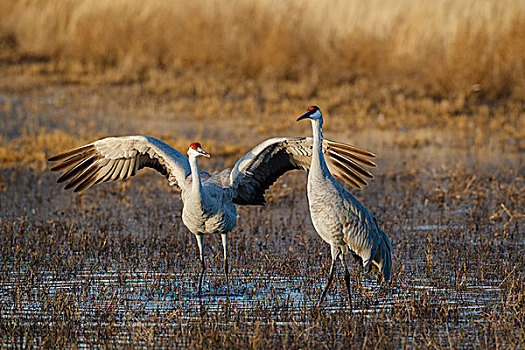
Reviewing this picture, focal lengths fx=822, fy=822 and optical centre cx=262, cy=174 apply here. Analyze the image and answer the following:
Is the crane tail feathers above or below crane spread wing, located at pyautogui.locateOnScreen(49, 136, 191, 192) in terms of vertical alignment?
below

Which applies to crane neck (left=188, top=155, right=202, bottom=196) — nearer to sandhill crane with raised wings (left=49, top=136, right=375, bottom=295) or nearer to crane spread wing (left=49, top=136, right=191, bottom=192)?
sandhill crane with raised wings (left=49, top=136, right=375, bottom=295)

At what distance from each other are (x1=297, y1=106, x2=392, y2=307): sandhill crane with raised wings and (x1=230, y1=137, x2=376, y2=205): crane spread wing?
696 millimetres

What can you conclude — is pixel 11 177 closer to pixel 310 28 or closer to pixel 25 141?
pixel 25 141

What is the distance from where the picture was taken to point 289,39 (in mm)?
A: 15344

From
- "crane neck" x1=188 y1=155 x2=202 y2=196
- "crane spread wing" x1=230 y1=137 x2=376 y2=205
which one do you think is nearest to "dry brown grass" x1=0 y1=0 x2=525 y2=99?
"crane spread wing" x1=230 y1=137 x2=376 y2=205

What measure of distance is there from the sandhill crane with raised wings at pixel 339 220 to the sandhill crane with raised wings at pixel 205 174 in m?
0.68

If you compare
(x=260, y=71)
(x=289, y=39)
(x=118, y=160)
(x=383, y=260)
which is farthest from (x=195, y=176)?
(x=289, y=39)

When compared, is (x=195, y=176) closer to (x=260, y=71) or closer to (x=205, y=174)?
(x=205, y=174)

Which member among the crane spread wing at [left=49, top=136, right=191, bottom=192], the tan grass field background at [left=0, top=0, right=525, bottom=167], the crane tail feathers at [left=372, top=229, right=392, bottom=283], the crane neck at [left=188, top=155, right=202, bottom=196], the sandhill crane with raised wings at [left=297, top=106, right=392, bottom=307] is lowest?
the crane tail feathers at [left=372, top=229, right=392, bottom=283]

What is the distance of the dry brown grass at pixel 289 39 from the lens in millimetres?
14133

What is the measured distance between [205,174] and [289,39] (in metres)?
8.45

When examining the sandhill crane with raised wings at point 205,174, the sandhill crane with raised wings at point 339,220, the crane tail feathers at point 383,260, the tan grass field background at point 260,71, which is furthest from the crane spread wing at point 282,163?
the tan grass field background at point 260,71

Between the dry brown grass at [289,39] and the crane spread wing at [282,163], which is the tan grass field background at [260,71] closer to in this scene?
the dry brown grass at [289,39]

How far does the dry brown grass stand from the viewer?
14133 mm
